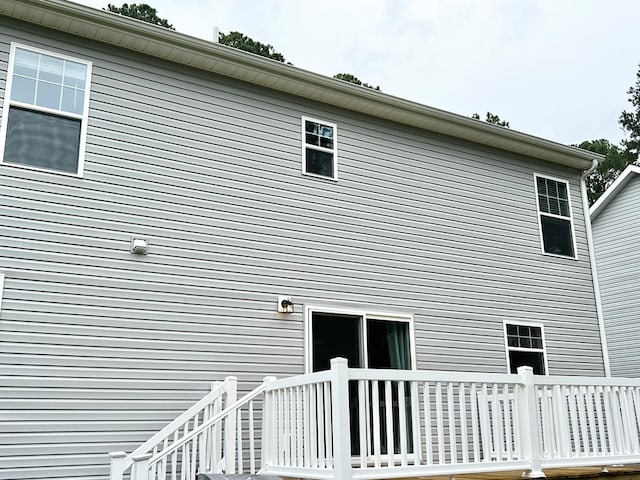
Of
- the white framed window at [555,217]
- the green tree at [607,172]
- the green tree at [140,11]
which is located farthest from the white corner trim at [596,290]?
the green tree at [607,172]

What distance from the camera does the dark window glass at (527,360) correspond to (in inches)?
359

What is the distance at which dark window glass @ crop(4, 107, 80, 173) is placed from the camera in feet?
20.6

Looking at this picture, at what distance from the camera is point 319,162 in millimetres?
8203

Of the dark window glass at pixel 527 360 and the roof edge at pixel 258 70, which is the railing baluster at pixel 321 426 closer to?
the roof edge at pixel 258 70

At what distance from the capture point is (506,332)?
30.0ft

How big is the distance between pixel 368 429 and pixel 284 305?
2413 mm

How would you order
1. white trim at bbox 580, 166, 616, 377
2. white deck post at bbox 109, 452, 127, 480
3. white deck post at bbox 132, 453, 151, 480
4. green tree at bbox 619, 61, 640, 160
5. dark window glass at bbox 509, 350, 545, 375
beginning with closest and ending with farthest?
white deck post at bbox 132, 453, 151, 480 → white deck post at bbox 109, 452, 127, 480 → dark window glass at bbox 509, 350, 545, 375 → white trim at bbox 580, 166, 616, 377 → green tree at bbox 619, 61, 640, 160

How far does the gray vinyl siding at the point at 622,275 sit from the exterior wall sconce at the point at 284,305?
9.55 m

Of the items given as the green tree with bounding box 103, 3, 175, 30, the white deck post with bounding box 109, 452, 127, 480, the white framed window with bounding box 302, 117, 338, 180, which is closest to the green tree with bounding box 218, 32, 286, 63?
the green tree with bounding box 103, 3, 175, 30

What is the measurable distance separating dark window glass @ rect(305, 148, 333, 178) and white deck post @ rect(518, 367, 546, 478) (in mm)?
3634

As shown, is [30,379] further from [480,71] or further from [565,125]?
[565,125]

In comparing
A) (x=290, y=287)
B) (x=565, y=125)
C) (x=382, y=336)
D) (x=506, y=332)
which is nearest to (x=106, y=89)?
(x=290, y=287)

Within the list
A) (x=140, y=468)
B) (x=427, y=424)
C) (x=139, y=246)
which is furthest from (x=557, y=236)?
(x=140, y=468)

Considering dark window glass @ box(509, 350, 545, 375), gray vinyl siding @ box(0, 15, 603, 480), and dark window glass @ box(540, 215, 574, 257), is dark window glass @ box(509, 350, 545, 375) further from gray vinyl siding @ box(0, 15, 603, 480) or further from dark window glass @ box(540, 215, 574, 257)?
dark window glass @ box(540, 215, 574, 257)
